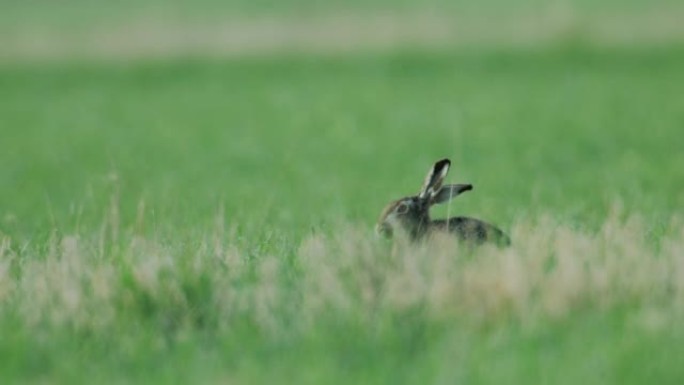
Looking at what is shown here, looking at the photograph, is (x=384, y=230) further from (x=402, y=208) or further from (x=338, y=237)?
(x=338, y=237)

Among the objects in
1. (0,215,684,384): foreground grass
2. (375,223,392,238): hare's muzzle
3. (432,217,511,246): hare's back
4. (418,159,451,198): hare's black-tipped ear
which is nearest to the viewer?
(0,215,684,384): foreground grass

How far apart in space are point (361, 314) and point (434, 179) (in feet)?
7.74

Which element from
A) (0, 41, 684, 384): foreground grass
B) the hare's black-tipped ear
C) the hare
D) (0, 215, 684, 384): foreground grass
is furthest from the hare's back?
(0, 215, 684, 384): foreground grass

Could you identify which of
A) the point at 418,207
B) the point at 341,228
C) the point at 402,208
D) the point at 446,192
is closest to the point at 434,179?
the point at 446,192

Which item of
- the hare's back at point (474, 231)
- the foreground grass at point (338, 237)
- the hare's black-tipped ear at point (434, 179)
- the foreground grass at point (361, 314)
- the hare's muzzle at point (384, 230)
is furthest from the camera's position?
the hare's black-tipped ear at point (434, 179)

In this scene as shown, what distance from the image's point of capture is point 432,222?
8.64 m

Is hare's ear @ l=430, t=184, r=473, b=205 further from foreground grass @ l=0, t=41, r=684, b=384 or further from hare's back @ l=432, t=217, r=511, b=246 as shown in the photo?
foreground grass @ l=0, t=41, r=684, b=384

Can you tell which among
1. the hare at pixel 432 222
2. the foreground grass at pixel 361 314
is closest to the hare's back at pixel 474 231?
the hare at pixel 432 222

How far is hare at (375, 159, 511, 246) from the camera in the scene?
8.34m

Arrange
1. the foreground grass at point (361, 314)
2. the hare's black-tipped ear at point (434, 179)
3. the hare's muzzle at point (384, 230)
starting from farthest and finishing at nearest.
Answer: the hare's black-tipped ear at point (434, 179) → the hare's muzzle at point (384, 230) → the foreground grass at point (361, 314)

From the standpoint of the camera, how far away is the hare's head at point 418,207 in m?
8.48

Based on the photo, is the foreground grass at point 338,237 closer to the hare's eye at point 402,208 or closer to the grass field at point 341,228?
the grass field at point 341,228

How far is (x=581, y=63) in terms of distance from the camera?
113 ft

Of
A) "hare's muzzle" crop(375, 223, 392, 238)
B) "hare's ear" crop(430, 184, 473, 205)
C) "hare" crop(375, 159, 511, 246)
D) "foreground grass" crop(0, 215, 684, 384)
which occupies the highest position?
"hare's ear" crop(430, 184, 473, 205)
